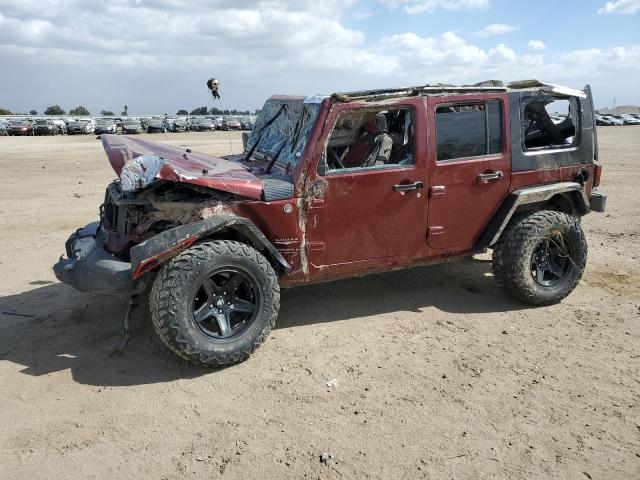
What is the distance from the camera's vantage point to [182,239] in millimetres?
3957

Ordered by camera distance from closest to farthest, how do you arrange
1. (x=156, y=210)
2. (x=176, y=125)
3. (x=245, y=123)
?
1. (x=156, y=210)
2. (x=176, y=125)
3. (x=245, y=123)

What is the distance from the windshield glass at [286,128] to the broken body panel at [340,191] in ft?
0.06

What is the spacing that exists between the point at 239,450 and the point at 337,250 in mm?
1837

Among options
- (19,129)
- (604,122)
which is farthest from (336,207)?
(604,122)

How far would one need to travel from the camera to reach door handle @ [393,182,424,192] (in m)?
4.59

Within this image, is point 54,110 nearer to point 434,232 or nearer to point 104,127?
point 104,127

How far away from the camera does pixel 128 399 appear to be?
375 centimetres

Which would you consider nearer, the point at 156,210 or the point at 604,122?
the point at 156,210

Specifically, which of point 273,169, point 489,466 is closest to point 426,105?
→ point 273,169

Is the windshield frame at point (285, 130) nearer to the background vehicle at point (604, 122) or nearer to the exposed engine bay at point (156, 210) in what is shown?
the exposed engine bay at point (156, 210)

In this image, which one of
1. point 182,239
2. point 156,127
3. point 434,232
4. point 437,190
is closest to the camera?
point 182,239

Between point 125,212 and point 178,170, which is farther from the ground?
point 178,170

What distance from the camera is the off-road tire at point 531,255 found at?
5051mm

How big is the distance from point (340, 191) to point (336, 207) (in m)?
0.13
